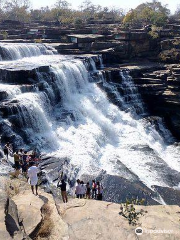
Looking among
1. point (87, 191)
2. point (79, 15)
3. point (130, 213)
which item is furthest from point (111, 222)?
point (79, 15)

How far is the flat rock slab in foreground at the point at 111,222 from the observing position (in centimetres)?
662

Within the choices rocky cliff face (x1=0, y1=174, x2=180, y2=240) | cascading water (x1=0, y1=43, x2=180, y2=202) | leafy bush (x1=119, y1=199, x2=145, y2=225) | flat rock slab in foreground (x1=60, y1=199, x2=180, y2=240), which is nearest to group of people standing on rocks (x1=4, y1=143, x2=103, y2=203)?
cascading water (x1=0, y1=43, x2=180, y2=202)

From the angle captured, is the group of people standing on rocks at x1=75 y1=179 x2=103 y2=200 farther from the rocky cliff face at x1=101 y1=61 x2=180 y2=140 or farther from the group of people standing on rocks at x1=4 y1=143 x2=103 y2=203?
the rocky cliff face at x1=101 y1=61 x2=180 y2=140

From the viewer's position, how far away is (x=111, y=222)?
7051mm

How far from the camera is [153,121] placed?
2320 centimetres

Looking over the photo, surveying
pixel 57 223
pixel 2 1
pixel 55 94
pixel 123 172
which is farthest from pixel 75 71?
pixel 2 1

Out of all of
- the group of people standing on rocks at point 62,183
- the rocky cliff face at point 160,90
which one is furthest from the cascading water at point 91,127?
the group of people standing on rocks at point 62,183

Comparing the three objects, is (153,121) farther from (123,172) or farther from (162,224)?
(162,224)

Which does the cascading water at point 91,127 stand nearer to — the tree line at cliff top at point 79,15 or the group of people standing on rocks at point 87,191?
the group of people standing on rocks at point 87,191

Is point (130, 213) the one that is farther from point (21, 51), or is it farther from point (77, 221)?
point (21, 51)

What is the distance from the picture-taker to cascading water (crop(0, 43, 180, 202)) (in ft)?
53.6

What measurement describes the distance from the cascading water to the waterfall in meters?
5.96

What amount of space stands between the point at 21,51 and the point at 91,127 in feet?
42.2

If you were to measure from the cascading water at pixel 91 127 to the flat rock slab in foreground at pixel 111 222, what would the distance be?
23.0 ft
